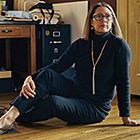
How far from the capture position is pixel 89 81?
2312 millimetres

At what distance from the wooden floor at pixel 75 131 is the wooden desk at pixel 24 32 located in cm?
130

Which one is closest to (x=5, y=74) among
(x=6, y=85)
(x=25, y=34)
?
(x=6, y=85)

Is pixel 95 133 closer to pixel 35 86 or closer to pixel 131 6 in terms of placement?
pixel 35 86

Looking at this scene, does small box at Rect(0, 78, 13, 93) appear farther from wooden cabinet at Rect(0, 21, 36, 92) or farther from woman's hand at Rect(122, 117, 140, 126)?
woman's hand at Rect(122, 117, 140, 126)

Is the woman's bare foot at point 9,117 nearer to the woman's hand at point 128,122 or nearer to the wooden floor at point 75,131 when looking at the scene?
the wooden floor at point 75,131

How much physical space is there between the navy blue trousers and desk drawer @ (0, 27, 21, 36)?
1.31m

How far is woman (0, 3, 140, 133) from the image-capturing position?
7.23 feet

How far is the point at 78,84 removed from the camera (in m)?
2.36

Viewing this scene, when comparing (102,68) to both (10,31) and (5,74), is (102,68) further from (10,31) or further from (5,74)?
(5,74)

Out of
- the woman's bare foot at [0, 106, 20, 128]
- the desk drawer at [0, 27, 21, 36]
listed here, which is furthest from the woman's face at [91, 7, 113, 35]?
the desk drawer at [0, 27, 21, 36]

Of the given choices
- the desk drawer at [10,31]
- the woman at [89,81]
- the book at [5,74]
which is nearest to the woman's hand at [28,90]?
the woman at [89,81]

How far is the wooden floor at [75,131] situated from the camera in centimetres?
203

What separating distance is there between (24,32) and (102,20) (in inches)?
58.6

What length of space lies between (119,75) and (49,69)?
0.48 m
